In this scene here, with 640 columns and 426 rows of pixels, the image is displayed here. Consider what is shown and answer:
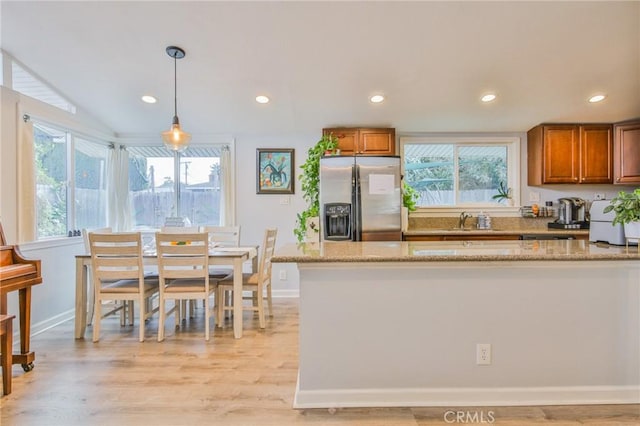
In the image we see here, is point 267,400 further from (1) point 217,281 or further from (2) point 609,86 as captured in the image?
(2) point 609,86

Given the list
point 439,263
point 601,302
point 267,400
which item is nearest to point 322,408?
point 267,400

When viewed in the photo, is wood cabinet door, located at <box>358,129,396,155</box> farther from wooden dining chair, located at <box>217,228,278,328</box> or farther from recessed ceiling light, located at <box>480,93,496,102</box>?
wooden dining chair, located at <box>217,228,278,328</box>

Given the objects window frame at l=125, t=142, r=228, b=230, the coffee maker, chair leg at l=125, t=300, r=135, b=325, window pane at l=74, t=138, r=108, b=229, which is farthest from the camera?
window frame at l=125, t=142, r=228, b=230

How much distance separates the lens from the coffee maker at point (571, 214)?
4.02m

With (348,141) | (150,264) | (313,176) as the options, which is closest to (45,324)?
(150,264)

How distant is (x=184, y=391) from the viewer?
7.01 ft

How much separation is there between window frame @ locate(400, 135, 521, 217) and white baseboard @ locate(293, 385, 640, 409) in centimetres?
259

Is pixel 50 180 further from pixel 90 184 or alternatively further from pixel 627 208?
pixel 627 208

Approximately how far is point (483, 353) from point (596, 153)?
11.0 feet

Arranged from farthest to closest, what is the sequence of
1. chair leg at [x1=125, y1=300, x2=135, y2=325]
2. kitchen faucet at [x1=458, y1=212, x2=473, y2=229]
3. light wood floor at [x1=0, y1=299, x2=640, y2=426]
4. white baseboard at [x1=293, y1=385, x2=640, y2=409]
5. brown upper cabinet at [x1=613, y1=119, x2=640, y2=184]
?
kitchen faucet at [x1=458, y1=212, x2=473, y2=229] < brown upper cabinet at [x1=613, y1=119, x2=640, y2=184] < chair leg at [x1=125, y1=300, x2=135, y2=325] < white baseboard at [x1=293, y1=385, x2=640, y2=409] < light wood floor at [x1=0, y1=299, x2=640, y2=426]

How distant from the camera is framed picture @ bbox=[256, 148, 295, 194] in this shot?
4.38 m

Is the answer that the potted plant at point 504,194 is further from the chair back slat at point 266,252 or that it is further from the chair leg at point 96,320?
the chair leg at point 96,320

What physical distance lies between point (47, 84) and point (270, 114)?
2.19 metres

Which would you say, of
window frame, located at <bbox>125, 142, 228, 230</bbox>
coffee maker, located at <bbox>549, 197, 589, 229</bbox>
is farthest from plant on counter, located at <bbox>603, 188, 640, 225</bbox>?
window frame, located at <bbox>125, 142, 228, 230</bbox>
